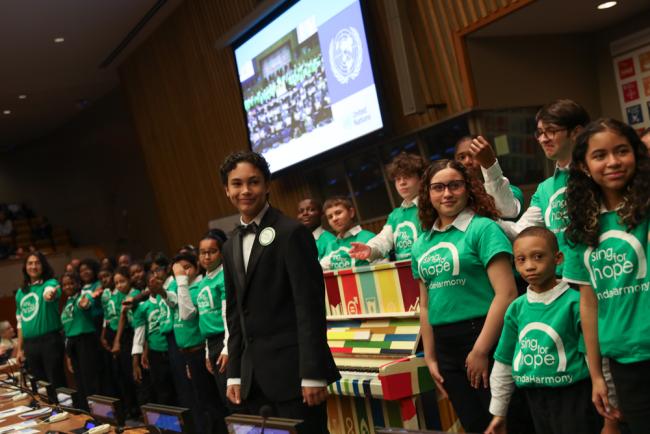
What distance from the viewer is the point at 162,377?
626 centimetres

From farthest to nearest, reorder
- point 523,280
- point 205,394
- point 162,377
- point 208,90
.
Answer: point 208,90
point 162,377
point 205,394
point 523,280

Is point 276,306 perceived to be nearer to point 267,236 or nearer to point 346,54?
point 267,236

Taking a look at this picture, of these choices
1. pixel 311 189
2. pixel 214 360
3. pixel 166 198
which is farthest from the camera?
pixel 166 198

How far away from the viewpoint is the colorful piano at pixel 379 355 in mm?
3215

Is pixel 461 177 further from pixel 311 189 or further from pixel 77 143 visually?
pixel 77 143

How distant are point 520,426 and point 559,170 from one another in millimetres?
965

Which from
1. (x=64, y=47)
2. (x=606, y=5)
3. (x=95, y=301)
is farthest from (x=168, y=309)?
(x=64, y=47)

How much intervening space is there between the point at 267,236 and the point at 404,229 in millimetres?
1644

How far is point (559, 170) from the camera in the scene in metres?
2.59

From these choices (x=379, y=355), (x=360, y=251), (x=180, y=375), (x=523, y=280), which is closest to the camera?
(x=523, y=280)

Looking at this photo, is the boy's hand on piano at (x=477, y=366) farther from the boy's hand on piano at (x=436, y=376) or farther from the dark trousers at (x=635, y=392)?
the dark trousers at (x=635, y=392)

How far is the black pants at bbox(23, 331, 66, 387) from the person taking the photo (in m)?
7.07

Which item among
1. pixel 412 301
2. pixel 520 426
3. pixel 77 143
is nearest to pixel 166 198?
pixel 77 143

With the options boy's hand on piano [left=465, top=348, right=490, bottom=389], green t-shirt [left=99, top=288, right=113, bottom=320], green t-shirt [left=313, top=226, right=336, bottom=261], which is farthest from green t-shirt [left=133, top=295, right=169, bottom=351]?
boy's hand on piano [left=465, top=348, right=490, bottom=389]
